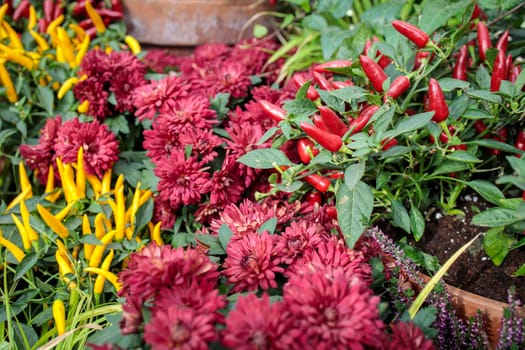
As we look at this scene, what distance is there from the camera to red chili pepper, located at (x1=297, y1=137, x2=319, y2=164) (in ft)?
3.72

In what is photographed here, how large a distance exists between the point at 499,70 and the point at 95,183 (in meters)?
0.99

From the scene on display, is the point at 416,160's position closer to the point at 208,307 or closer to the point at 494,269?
the point at 494,269

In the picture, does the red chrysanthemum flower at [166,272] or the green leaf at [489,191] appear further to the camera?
the green leaf at [489,191]

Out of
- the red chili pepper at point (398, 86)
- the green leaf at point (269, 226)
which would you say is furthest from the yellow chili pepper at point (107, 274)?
the red chili pepper at point (398, 86)

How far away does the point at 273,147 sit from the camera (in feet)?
3.87

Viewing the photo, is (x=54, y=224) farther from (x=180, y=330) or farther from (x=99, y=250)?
(x=180, y=330)

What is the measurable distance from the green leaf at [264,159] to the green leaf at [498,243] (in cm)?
46

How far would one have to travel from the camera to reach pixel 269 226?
0.98m

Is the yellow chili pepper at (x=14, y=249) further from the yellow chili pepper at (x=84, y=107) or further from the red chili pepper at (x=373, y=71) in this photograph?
the red chili pepper at (x=373, y=71)

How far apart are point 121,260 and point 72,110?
51 cm

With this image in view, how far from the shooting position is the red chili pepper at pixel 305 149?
1.13 metres

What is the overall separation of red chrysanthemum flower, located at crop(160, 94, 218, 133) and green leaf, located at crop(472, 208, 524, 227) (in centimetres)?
64

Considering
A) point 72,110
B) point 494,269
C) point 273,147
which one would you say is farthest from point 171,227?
point 494,269

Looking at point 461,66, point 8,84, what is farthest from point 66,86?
point 461,66
